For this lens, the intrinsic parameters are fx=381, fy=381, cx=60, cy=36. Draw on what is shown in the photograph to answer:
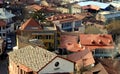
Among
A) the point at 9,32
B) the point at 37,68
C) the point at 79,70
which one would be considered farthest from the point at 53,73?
the point at 9,32

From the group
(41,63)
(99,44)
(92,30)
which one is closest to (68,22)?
(92,30)

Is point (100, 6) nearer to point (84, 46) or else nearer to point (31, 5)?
point (31, 5)

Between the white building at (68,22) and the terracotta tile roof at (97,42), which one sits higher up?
the terracotta tile roof at (97,42)

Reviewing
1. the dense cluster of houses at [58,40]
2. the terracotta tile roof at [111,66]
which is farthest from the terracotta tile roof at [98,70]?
the terracotta tile roof at [111,66]

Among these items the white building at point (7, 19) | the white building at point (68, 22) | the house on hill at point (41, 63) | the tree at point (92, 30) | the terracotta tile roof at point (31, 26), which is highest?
the house on hill at point (41, 63)

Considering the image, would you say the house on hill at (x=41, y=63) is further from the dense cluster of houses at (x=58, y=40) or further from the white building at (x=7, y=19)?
the white building at (x=7, y=19)

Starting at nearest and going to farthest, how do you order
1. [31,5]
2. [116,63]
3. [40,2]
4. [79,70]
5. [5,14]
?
[79,70] → [116,63] → [5,14] → [31,5] → [40,2]

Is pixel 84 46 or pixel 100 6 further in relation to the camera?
pixel 100 6

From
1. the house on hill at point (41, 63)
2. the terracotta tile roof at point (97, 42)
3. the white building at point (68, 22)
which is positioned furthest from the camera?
the white building at point (68, 22)
